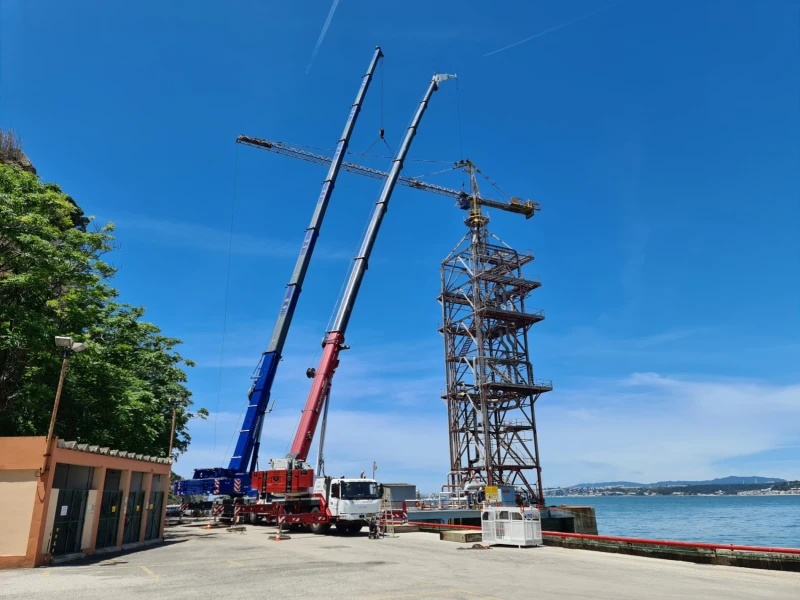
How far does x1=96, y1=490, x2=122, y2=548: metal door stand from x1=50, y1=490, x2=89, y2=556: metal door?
1469 mm

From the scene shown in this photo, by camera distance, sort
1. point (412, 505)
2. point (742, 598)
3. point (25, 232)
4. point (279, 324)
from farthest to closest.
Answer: point (412, 505) < point (279, 324) < point (25, 232) < point (742, 598)

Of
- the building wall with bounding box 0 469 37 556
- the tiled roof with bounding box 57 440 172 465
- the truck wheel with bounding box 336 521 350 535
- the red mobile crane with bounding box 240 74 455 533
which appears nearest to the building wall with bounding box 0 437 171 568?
the building wall with bounding box 0 469 37 556

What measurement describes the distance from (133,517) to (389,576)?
16311 mm

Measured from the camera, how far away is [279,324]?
3919 centimetres

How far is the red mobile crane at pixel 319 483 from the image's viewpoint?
29188 millimetres

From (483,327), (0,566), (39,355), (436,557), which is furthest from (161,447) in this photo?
(483,327)

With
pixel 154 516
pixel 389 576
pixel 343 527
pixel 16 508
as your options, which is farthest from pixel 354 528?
pixel 16 508

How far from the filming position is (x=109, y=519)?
899 inches

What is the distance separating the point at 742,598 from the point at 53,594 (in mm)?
15049

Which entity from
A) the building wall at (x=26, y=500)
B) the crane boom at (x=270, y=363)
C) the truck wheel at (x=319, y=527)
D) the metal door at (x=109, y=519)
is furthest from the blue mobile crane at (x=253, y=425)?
the building wall at (x=26, y=500)

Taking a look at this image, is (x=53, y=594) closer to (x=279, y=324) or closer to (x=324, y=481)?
(x=324, y=481)

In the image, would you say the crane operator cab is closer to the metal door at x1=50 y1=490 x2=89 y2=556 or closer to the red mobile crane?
the red mobile crane

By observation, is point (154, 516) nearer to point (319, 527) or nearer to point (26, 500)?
point (319, 527)

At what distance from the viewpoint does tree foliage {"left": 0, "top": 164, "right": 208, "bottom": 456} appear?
24531mm
